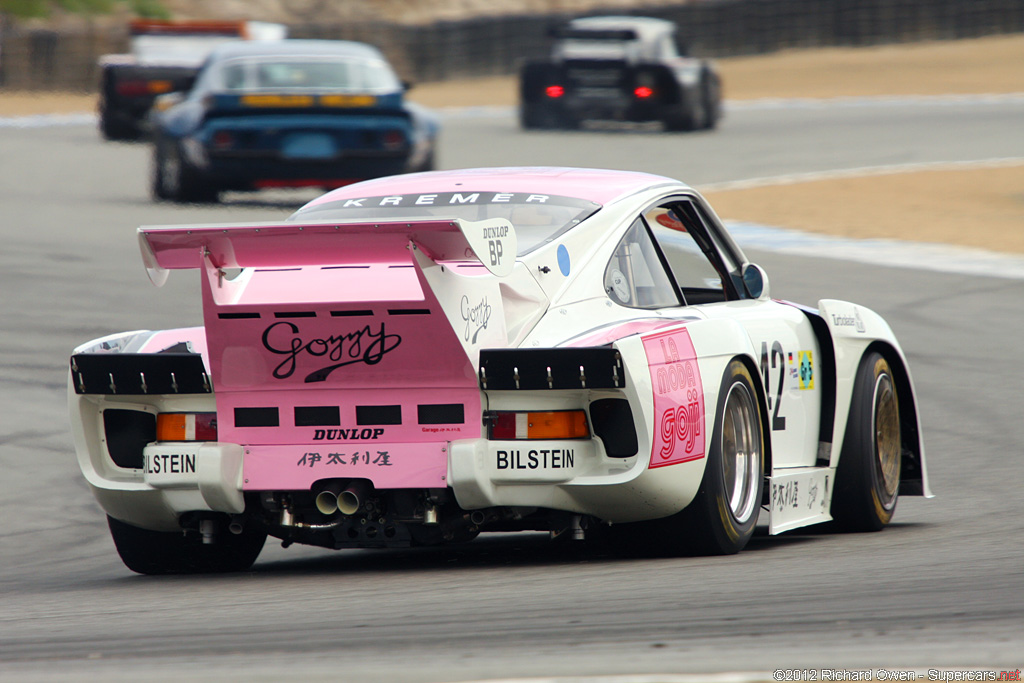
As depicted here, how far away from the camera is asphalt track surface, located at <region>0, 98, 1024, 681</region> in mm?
4445

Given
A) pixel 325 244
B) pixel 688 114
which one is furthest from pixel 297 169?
pixel 688 114

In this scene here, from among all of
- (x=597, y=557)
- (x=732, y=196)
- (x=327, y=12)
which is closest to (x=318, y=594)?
(x=597, y=557)

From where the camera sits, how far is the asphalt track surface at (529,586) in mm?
4445

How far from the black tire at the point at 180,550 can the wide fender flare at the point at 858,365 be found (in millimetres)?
2296

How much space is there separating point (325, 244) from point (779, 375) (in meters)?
1.94

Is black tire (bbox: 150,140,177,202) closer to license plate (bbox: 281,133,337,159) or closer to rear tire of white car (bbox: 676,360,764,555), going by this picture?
license plate (bbox: 281,133,337,159)

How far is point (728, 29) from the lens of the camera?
176 ft

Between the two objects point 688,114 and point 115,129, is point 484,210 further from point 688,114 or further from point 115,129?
point 115,129

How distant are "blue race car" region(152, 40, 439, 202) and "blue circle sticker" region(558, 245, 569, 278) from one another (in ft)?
35.9

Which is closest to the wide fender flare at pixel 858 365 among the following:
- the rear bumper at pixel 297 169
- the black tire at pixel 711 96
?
the rear bumper at pixel 297 169

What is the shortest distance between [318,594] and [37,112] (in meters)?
33.6

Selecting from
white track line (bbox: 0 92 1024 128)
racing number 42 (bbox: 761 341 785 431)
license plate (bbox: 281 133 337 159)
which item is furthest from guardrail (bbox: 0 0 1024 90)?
racing number 42 (bbox: 761 341 785 431)

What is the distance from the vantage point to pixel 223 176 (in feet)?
56.3

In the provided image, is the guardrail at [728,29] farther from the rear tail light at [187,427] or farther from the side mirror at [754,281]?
the rear tail light at [187,427]
